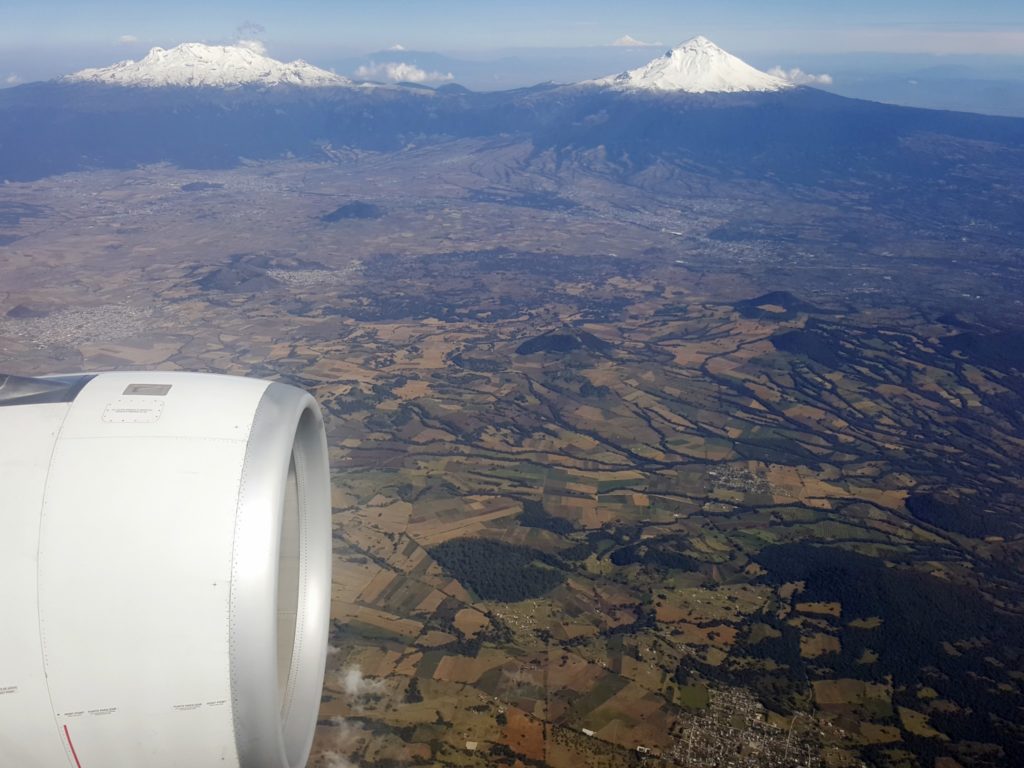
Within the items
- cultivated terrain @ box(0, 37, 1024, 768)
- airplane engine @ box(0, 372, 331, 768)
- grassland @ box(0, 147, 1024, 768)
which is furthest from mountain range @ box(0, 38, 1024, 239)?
airplane engine @ box(0, 372, 331, 768)

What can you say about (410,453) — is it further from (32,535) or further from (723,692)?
(32,535)

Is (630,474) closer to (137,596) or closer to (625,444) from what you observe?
(625,444)

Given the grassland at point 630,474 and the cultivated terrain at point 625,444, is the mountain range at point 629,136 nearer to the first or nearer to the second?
the cultivated terrain at point 625,444

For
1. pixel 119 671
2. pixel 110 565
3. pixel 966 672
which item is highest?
pixel 110 565

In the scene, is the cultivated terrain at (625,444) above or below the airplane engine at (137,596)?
below

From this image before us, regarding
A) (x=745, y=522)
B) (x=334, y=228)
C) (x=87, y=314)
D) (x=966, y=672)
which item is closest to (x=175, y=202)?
(x=334, y=228)

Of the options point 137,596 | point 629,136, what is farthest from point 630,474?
point 629,136

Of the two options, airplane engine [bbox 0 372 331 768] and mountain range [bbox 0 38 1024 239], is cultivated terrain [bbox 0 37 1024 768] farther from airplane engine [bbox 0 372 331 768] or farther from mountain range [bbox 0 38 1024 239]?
mountain range [bbox 0 38 1024 239]

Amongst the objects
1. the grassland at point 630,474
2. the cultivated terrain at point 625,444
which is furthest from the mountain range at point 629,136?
the grassland at point 630,474
